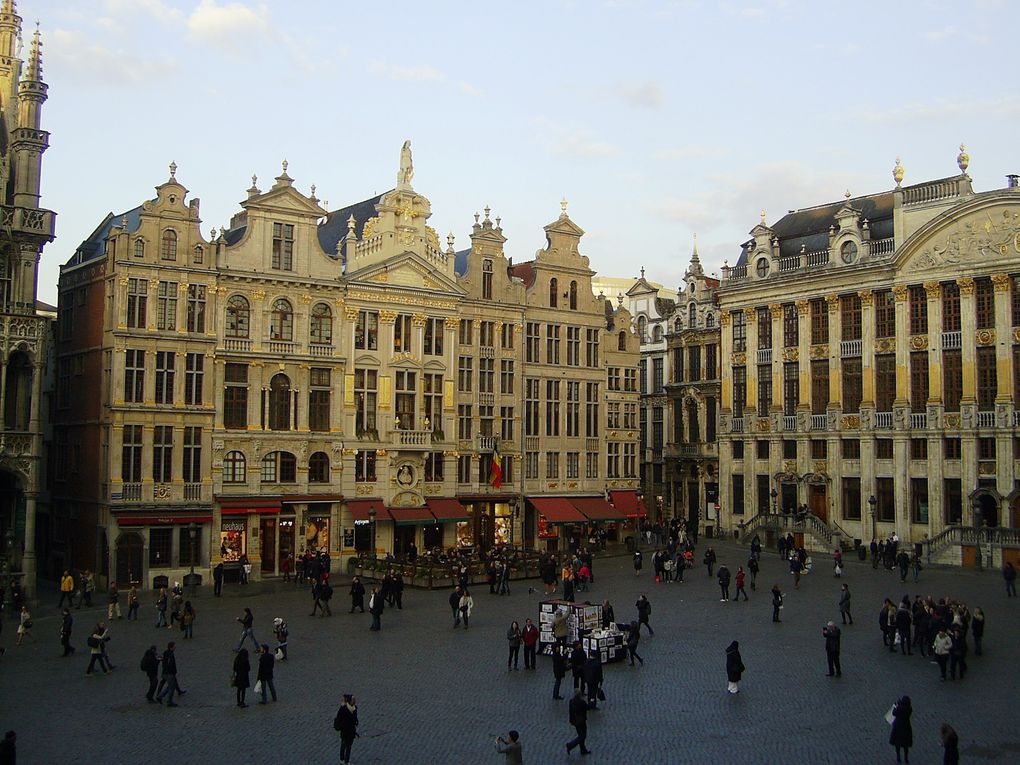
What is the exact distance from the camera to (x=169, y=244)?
2128 inches

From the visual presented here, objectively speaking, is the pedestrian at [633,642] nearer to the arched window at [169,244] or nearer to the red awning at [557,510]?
the red awning at [557,510]

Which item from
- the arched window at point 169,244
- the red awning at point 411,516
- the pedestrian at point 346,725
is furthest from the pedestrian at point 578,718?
the arched window at point 169,244

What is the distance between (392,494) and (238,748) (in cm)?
3632

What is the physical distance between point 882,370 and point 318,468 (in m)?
34.1

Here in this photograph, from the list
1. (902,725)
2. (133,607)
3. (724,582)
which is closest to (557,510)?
(724,582)

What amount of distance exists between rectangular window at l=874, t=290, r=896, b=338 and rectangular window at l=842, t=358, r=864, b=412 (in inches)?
91.8

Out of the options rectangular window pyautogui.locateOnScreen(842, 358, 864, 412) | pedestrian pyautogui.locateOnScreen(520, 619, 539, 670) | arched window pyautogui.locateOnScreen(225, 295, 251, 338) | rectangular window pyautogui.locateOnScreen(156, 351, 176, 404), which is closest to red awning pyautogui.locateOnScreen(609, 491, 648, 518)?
rectangular window pyautogui.locateOnScreen(842, 358, 864, 412)

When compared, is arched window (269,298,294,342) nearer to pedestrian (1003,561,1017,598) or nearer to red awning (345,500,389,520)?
red awning (345,500,389,520)

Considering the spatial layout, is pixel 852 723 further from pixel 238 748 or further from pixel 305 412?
pixel 305 412

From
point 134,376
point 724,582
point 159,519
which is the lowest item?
point 724,582

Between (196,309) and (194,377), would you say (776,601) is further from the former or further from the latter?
(196,309)

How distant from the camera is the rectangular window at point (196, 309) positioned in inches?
2133

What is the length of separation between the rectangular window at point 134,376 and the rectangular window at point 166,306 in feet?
6.20

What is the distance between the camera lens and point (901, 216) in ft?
213
